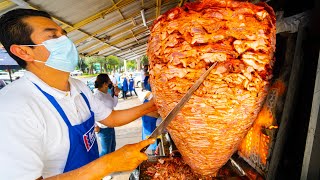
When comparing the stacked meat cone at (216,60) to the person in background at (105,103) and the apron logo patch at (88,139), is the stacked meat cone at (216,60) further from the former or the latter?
the person in background at (105,103)

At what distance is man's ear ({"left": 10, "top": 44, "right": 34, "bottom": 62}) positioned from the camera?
1.71 m

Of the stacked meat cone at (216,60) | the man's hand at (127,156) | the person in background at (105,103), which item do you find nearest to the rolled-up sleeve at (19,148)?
the man's hand at (127,156)

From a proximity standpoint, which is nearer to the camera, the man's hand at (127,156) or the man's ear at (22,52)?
the man's hand at (127,156)

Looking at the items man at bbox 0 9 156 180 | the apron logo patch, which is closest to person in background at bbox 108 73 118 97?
the apron logo patch

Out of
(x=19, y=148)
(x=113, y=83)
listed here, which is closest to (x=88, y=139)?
(x=19, y=148)

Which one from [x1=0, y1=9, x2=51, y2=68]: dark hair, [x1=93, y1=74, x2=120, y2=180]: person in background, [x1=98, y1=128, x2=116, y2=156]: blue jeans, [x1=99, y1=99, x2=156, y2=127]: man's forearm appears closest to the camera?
[x1=0, y1=9, x2=51, y2=68]: dark hair

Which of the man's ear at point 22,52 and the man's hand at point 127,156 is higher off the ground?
the man's ear at point 22,52

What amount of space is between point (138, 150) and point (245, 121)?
696 millimetres

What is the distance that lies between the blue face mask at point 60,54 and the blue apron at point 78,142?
0.26 metres

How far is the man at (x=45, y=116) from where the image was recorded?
4.33ft

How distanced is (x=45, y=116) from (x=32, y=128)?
21 centimetres

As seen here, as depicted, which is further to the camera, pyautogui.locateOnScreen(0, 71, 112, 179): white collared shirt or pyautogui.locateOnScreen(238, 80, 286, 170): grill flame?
pyautogui.locateOnScreen(238, 80, 286, 170): grill flame

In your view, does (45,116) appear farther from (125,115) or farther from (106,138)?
(106,138)

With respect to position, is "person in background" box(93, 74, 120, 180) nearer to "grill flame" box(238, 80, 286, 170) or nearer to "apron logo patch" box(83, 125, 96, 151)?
"apron logo patch" box(83, 125, 96, 151)
